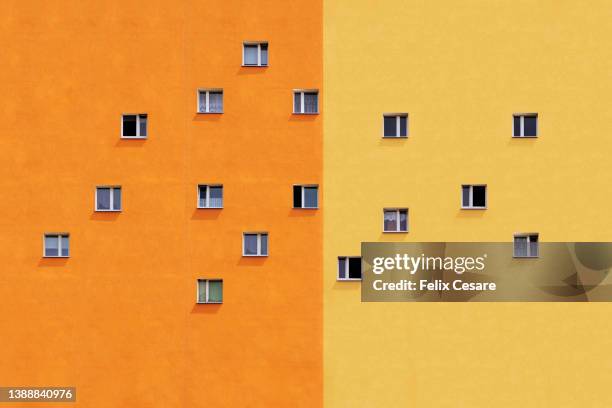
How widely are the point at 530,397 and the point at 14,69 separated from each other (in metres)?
20.1

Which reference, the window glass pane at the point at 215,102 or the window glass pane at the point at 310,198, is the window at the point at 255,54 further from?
the window glass pane at the point at 310,198

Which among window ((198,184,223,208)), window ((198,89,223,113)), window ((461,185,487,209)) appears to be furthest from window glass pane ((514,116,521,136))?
window ((198,184,223,208))

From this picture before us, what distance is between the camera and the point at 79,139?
2020cm

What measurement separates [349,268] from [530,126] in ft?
24.9

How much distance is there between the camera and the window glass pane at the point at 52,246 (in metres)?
20.0

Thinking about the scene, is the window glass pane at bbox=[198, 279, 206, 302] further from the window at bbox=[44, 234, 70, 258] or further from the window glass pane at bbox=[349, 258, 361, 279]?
the window glass pane at bbox=[349, 258, 361, 279]

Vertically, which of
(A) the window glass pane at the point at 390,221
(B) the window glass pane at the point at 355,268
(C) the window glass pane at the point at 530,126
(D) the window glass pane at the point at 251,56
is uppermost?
(D) the window glass pane at the point at 251,56

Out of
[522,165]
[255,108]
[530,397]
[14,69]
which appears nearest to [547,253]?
[522,165]

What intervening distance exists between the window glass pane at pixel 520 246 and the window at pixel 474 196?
1.56 metres

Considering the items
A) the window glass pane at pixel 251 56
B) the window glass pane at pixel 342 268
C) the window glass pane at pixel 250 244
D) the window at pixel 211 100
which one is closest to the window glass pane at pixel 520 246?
the window glass pane at pixel 342 268

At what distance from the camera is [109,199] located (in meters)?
20.2

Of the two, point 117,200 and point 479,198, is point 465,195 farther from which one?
point 117,200

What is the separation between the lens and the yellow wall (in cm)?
1952

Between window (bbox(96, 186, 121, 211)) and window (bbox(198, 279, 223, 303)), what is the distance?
3780 millimetres
